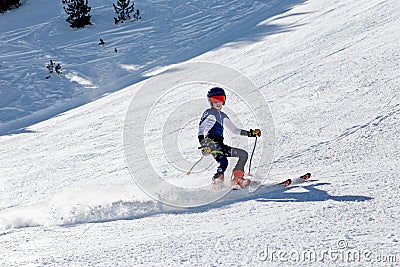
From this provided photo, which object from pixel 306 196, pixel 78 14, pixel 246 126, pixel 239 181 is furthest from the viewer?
pixel 78 14

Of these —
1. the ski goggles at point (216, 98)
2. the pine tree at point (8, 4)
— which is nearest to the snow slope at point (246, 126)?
the ski goggles at point (216, 98)

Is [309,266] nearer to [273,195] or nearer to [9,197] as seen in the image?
[273,195]

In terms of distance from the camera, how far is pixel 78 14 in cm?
1798

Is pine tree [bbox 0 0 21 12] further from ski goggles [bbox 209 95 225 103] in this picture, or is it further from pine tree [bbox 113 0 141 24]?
ski goggles [bbox 209 95 225 103]

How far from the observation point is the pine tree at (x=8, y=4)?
66.6 feet

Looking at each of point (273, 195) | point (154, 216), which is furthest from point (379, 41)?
point (154, 216)

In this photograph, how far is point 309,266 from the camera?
147 inches

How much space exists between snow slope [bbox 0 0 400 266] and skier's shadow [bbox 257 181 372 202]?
22 mm

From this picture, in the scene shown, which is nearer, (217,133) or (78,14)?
(217,133)

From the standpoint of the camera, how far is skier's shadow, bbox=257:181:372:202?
514 cm

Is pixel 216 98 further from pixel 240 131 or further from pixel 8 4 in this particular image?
pixel 8 4

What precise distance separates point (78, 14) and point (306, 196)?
14415 millimetres

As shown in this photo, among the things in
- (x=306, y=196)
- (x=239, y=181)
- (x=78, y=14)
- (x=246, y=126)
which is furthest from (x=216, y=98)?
(x=78, y=14)

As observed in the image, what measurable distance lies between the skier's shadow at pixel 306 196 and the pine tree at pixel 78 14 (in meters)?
13.8
